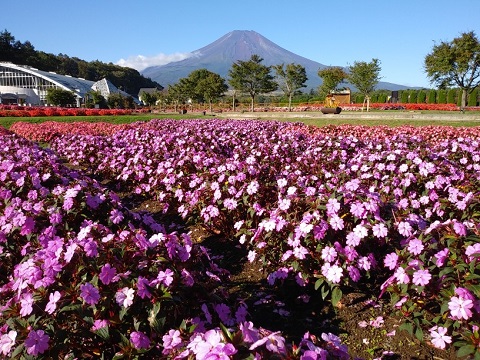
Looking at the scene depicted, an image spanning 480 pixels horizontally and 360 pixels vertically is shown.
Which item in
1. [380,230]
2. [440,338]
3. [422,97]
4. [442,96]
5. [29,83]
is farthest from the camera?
[29,83]

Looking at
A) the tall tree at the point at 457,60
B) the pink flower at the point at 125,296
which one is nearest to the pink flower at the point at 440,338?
the pink flower at the point at 125,296

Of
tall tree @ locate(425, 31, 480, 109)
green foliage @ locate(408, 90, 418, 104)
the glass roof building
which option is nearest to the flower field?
tall tree @ locate(425, 31, 480, 109)

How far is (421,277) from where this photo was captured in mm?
2213

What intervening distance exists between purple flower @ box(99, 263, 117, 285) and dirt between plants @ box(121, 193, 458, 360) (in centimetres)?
68

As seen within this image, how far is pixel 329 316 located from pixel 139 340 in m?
1.59

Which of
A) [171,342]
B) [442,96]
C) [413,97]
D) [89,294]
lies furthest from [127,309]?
[413,97]

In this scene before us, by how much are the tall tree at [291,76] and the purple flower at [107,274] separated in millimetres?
45439

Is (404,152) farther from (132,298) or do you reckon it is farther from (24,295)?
(24,295)

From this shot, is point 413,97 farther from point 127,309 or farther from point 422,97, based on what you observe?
point 127,309

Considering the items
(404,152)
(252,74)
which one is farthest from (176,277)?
(252,74)

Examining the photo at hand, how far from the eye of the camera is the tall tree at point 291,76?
46469 mm

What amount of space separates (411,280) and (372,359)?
0.53m

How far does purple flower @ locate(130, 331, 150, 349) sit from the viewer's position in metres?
1.76

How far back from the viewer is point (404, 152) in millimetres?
5059
